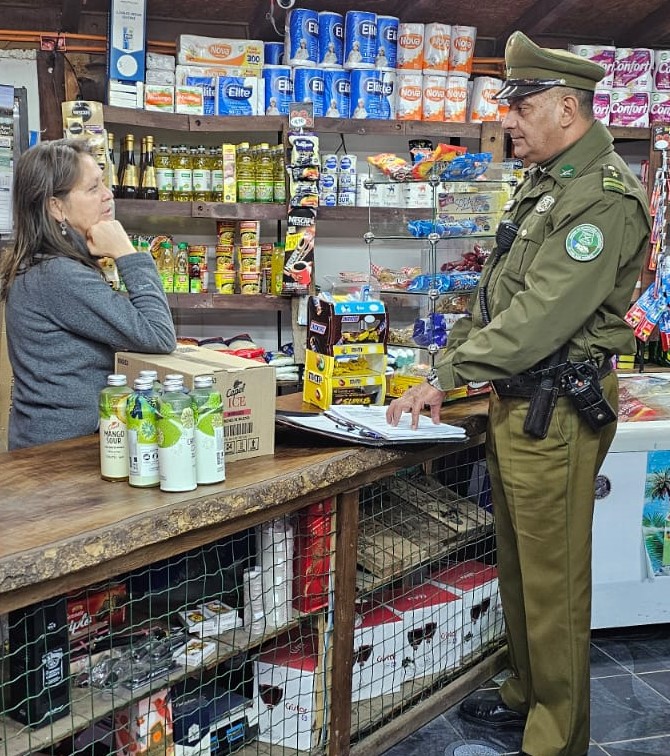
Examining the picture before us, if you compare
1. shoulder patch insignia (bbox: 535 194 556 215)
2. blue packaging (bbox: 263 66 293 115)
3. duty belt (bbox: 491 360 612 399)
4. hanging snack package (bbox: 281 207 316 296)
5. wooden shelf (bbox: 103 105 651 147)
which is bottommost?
duty belt (bbox: 491 360 612 399)

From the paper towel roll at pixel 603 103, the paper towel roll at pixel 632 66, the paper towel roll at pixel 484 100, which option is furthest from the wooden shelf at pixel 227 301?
the paper towel roll at pixel 632 66

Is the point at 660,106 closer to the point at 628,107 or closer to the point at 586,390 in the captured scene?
the point at 628,107

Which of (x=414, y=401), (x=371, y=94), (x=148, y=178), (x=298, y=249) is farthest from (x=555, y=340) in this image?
(x=148, y=178)

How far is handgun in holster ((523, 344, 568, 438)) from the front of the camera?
87.4 inches

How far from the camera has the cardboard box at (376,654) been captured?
254 centimetres

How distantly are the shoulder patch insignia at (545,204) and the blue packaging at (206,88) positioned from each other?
7.24ft

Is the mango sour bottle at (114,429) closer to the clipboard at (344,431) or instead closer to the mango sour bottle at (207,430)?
the mango sour bottle at (207,430)

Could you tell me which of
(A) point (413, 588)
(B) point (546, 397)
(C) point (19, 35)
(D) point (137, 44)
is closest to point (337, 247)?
(D) point (137, 44)

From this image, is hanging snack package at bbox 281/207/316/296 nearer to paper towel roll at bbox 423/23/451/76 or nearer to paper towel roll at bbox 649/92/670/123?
paper towel roll at bbox 423/23/451/76

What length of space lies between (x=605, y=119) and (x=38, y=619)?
3.90m

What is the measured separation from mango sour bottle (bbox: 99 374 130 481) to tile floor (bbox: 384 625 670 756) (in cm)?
134

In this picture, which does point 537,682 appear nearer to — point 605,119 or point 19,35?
point 605,119

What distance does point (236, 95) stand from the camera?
13.2 ft

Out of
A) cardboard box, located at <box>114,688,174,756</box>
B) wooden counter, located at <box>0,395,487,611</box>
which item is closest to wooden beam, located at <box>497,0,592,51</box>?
wooden counter, located at <box>0,395,487,611</box>
